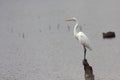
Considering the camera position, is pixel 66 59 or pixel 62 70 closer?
pixel 62 70

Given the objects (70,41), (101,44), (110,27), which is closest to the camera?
(101,44)

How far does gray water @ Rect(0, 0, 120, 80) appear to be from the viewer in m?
26.9

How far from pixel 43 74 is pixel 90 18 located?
29.5 meters

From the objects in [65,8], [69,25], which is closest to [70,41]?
[69,25]

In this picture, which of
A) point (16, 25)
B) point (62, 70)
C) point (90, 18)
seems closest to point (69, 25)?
point (90, 18)

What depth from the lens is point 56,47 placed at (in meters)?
36.3

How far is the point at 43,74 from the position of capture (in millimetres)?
26781

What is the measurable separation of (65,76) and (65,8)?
45.6m

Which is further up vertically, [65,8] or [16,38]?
[65,8]

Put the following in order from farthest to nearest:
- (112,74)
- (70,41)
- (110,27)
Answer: (110,27)
(70,41)
(112,74)

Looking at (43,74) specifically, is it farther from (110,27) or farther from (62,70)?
(110,27)

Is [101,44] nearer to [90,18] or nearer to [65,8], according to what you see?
[90,18]

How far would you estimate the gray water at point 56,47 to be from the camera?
1059 inches

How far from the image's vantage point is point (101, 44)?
35656mm
